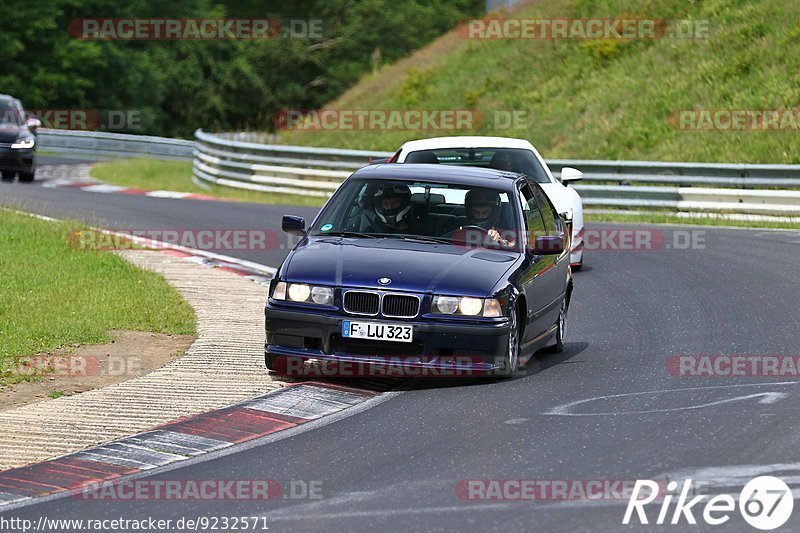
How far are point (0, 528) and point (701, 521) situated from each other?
3133 millimetres

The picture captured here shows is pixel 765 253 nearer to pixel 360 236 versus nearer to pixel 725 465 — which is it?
pixel 360 236

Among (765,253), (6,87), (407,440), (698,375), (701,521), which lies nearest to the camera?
(701,521)

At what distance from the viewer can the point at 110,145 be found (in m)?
41.2

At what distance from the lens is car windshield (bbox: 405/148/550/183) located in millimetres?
16250

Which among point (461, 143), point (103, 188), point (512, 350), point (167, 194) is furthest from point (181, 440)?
point (103, 188)

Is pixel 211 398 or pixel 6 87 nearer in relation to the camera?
pixel 211 398

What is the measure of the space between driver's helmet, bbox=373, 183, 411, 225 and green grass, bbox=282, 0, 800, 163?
59.6 feet

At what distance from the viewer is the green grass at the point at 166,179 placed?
1141 inches

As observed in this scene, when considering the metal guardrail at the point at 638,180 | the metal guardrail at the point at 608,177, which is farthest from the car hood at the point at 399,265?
the metal guardrail at the point at 608,177

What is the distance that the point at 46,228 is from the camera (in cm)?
1905

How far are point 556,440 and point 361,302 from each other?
2.10 metres

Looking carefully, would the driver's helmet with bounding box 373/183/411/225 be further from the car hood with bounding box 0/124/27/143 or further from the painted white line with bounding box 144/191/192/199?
the car hood with bounding box 0/124/27/143

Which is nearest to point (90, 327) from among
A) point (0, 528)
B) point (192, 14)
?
point (0, 528)

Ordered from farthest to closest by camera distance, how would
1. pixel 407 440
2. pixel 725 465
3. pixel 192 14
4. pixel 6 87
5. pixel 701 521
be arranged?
pixel 192 14 < pixel 6 87 < pixel 407 440 < pixel 725 465 < pixel 701 521
